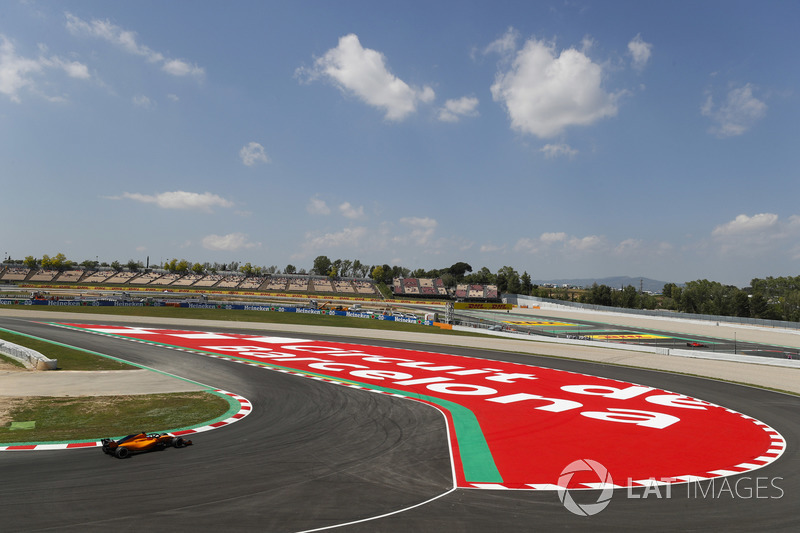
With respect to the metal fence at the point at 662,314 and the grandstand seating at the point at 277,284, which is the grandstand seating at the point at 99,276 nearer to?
the grandstand seating at the point at 277,284

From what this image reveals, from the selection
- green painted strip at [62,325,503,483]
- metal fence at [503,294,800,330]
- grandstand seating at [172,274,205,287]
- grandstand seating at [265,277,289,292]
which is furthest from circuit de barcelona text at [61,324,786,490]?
grandstand seating at [172,274,205,287]

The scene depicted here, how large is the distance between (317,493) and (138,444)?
5002mm

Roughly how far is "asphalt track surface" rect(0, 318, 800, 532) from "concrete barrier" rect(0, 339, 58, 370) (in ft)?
43.9

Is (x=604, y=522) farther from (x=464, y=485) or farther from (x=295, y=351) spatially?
(x=295, y=351)

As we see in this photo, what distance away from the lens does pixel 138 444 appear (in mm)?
10305

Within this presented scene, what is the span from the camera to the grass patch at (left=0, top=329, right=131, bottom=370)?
21.9 metres

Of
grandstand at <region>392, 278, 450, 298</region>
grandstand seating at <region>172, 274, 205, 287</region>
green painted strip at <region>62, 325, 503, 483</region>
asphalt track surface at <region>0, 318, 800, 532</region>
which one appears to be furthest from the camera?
grandstand at <region>392, 278, 450, 298</region>

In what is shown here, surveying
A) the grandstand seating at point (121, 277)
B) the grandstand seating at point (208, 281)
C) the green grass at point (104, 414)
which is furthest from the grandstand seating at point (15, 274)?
the green grass at point (104, 414)

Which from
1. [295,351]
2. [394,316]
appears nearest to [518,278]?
[394,316]

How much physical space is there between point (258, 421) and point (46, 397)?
8.36 m

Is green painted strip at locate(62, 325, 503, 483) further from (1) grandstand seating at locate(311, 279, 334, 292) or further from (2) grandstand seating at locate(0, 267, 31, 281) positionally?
(2) grandstand seating at locate(0, 267, 31, 281)

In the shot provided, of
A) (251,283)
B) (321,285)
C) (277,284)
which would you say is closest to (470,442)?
(251,283)

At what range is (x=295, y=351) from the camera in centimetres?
3009

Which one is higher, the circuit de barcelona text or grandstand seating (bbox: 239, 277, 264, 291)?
grandstand seating (bbox: 239, 277, 264, 291)
